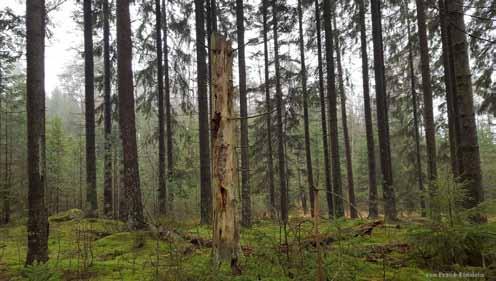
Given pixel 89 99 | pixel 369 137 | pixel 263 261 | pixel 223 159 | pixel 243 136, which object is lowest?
pixel 263 261

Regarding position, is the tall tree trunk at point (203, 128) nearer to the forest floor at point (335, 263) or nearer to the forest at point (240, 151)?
the forest at point (240, 151)

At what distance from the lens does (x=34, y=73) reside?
5.14 meters

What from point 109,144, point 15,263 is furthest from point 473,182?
point 109,144

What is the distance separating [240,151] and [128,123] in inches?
245

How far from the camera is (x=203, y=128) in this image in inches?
471

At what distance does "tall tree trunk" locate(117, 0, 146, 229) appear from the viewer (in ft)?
26.3

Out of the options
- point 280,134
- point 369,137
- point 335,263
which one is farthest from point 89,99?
point 335,263

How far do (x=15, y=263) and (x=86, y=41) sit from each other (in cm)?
1083

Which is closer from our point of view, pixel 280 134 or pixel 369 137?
pixel 369 137

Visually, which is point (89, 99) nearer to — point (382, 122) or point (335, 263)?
point (382, 122)

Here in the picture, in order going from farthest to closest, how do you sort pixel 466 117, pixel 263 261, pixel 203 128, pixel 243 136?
pixel 243 136
pixel 203 128
pixel 466 117
pixel 263 261

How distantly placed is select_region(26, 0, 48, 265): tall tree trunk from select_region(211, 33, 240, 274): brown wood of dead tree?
9.96ft

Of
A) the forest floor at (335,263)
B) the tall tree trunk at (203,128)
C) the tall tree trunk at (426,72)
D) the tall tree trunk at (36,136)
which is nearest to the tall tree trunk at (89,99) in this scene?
the tall tree trunk at (203,128)

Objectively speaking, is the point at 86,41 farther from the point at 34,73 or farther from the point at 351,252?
the point at 351,252
